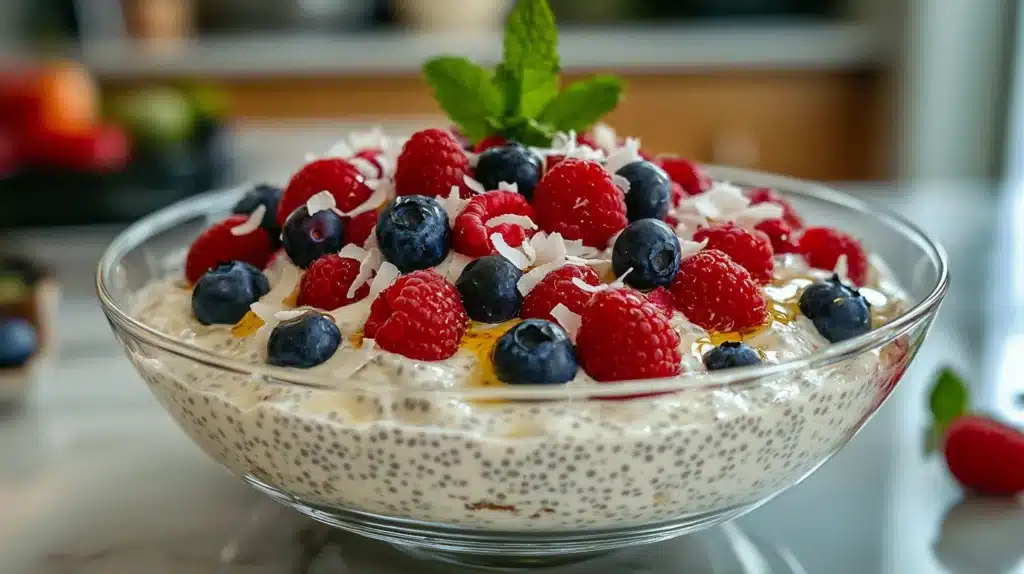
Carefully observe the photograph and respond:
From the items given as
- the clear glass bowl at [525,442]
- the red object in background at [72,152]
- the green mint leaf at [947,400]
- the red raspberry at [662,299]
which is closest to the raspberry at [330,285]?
the clear glass bowl at [525,442]

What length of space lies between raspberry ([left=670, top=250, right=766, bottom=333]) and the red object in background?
1580 millimetres

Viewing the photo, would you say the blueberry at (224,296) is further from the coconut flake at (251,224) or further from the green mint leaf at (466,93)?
the green mint leaf at (466,93)

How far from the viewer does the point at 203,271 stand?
1064 millimetres

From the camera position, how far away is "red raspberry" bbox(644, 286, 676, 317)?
0.89 meters

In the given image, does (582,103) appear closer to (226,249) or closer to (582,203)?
(582,203)

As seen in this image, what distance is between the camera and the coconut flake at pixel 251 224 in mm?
1046

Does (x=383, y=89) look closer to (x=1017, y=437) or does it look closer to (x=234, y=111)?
(x=234, y=111)

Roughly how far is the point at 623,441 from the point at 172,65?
291cm

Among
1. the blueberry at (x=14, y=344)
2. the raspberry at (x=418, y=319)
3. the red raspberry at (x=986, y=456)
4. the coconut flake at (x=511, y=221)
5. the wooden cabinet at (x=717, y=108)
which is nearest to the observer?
the raspberry at (x=418, y=319)

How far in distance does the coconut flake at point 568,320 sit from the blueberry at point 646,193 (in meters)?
0.19

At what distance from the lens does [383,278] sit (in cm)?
89

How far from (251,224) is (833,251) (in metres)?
0.57

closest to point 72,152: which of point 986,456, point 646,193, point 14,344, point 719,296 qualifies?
point 14,344

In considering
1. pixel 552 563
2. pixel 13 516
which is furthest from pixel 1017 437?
pixel 13 516
